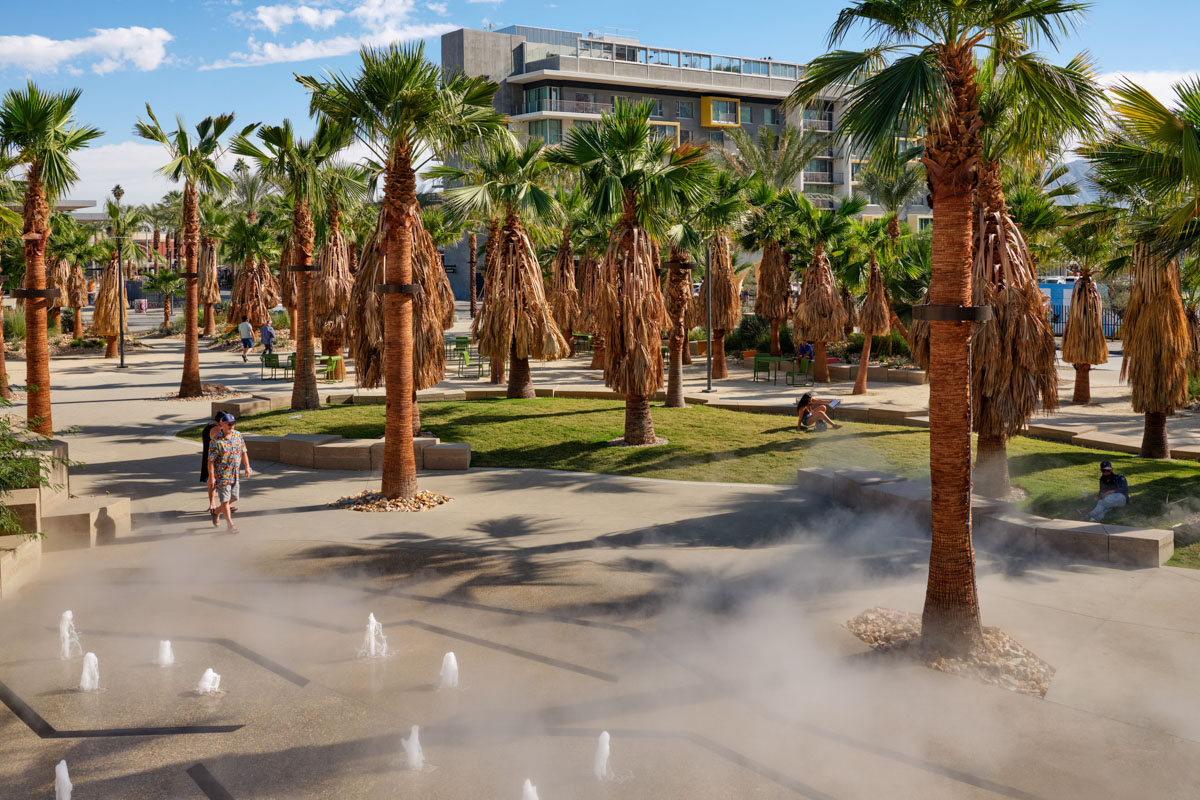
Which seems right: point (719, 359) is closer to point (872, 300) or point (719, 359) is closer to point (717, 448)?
point (872, 300)

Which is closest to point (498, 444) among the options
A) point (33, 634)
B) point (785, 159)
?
point (33, 634)

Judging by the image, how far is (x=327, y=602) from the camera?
9.73m

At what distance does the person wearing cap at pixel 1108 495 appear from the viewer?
1278 centimetres

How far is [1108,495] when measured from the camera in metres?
12.9

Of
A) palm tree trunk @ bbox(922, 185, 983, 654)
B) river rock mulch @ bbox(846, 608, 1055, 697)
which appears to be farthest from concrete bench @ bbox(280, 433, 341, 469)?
palm tree trunk @ bbox(922, 185, 983, 654)

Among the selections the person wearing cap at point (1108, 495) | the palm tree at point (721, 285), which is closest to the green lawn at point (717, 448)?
the person wearing cap at point (1108, 495)

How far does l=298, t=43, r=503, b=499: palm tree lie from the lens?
12.9 meters

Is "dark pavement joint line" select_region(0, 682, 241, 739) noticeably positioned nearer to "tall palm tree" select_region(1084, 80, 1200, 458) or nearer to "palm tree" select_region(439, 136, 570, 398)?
"tall palm tree" select_region(1084, 80, 1200, 458)

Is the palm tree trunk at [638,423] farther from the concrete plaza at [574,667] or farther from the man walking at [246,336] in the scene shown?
the man walking at [246,336]

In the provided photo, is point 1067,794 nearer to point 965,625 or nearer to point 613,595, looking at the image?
point 965,625

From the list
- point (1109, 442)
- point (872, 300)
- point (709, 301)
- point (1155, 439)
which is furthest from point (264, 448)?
point (872, 300)

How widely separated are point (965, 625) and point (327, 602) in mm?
5991

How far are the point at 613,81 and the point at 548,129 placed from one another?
6.57 meters

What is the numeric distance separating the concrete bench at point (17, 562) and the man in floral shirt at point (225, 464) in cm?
212
